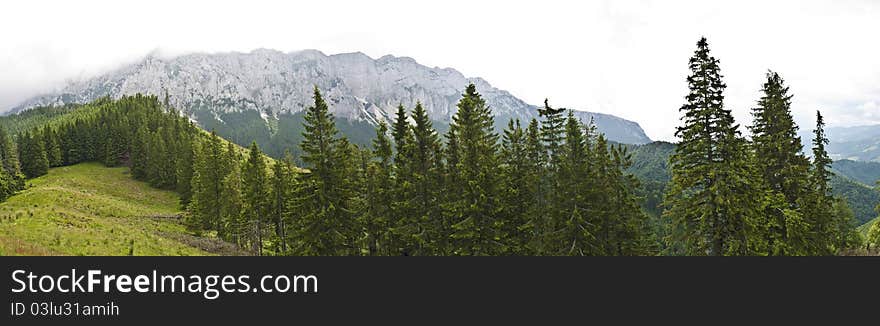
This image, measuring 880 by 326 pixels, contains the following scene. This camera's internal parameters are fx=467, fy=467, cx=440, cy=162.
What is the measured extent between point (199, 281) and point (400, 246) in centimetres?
2180

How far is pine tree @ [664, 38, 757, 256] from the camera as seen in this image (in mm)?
21688

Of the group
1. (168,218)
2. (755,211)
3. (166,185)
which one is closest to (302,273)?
(755,211)

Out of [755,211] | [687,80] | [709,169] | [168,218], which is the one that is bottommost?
[168,218]

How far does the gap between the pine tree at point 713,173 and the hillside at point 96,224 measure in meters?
28.7

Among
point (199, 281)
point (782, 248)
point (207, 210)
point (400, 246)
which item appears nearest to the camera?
point (199, 281)

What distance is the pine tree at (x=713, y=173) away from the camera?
854 inches

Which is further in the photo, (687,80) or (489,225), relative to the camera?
(489,225)

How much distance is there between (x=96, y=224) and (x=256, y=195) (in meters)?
14.3

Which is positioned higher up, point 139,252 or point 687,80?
point 687,80

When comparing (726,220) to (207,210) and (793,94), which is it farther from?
(207,210)

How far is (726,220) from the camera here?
877 inches

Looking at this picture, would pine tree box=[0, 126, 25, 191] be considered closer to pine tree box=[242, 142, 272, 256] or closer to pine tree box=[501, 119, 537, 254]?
pine tree box=[242, 142, 272, 256]

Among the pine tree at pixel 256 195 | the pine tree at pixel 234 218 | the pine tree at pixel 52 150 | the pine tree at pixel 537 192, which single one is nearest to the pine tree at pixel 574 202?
the pine tree at pixel 537 192

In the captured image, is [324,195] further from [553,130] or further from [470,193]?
[553,130]
